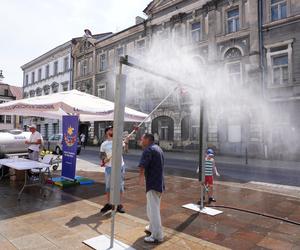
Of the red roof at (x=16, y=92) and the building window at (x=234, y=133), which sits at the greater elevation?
the red roof at (x=16, y=92)

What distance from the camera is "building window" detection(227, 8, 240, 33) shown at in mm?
18469

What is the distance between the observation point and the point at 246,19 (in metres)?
17.8

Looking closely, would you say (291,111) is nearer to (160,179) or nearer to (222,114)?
(222,114)

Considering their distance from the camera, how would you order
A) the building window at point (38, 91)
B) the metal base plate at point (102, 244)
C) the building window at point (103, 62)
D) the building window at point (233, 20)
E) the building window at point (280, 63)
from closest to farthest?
1. the metal base plate at point (102, 244)
2. the building window at point (280, 63)
3. the building window at point (233, 20)
4. the building window at point (103, 62)
5. the building window at point (38, 91)

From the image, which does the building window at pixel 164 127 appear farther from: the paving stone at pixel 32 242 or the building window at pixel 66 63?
the paving stone at pixel 32 242

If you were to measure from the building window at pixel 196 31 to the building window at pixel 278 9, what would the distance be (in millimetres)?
5372

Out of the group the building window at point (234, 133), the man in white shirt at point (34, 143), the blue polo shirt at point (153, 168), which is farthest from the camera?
the building window at point (234, 133)

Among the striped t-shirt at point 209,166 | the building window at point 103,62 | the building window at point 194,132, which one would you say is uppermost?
the building window at point 103,62

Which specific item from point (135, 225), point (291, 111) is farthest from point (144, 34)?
point (135, 225)

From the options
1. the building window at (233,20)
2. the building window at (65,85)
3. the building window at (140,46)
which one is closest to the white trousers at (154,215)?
the building window at (233,20)

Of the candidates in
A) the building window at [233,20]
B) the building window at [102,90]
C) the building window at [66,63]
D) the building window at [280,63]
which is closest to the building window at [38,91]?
the building window at [66,63]

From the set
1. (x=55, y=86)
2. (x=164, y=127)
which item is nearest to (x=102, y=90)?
(x=164, y=127)

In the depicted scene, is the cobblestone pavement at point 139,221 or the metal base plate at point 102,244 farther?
the cobblestone pavement at point 139,221

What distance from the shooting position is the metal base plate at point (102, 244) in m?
3.86
